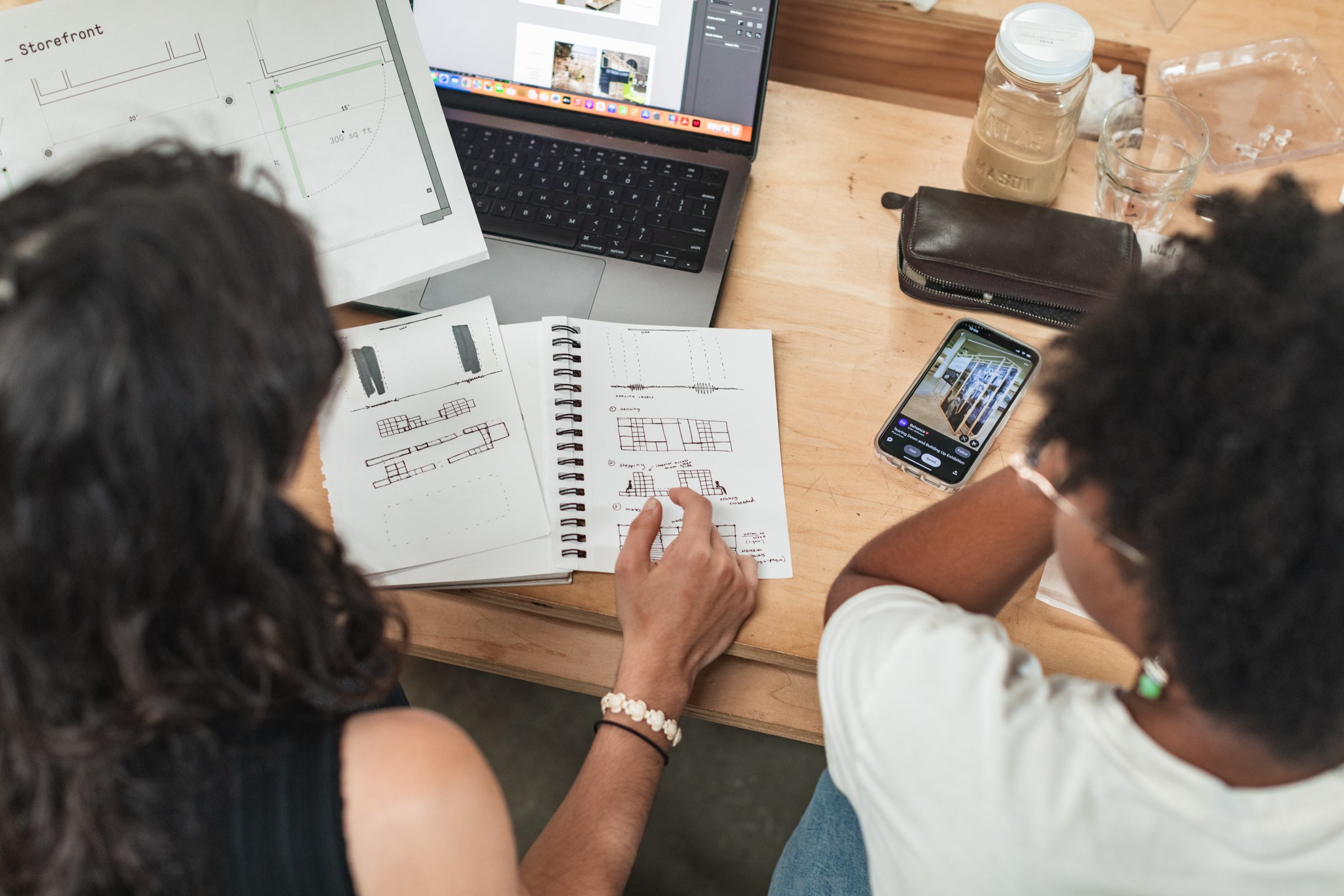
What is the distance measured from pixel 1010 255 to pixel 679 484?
396 mm

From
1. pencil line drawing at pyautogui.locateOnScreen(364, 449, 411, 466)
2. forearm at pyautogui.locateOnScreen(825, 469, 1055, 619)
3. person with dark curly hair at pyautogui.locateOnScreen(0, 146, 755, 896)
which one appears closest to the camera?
person with dark curly hair at pyautogui.locateOnScreen(0, 146, 755, 896)

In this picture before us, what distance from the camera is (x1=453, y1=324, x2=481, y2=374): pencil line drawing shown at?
840 millimetres

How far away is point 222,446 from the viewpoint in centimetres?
41

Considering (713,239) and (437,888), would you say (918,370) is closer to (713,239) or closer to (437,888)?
(713,239)

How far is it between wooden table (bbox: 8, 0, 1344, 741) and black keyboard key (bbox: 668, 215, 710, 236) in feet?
0.15

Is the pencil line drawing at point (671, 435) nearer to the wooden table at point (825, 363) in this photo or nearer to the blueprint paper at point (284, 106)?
the wooden table at point (825, 363)

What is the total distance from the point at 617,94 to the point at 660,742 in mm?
658

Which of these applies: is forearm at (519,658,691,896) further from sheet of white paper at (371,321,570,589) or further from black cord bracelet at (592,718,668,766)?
sheet of white paper at (371,321,570,589)

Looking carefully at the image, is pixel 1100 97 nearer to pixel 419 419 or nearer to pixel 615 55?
pixel 615 55

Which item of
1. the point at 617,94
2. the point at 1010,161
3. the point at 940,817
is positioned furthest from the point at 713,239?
the point at 940,817

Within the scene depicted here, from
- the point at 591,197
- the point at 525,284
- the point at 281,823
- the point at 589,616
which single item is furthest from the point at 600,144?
the point at 281,823

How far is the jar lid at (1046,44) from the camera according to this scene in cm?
83

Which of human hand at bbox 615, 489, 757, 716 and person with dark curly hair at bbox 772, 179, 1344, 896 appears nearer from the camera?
person with dark curly hair at bbox 772, 179, 1344, 896

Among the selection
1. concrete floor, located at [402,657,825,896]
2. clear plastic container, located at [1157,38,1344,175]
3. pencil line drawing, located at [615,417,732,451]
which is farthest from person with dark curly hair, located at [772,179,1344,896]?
concrete floor, located at [402,657,825,896]
